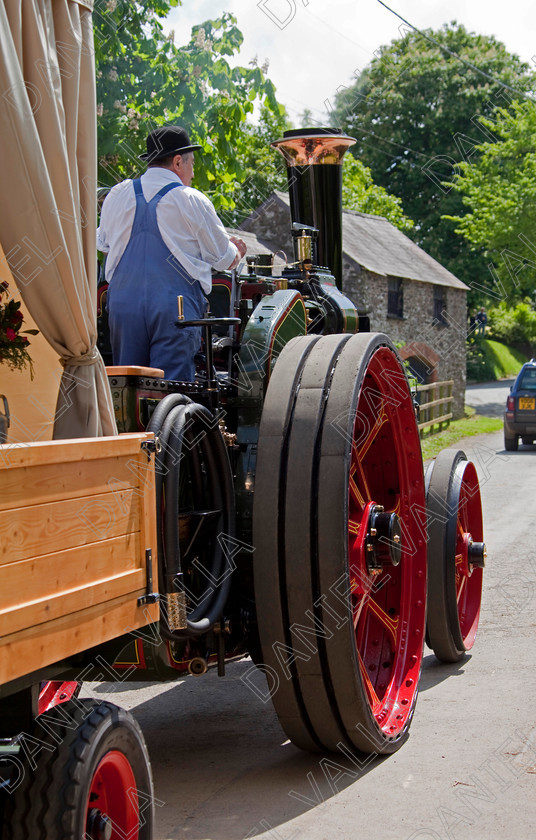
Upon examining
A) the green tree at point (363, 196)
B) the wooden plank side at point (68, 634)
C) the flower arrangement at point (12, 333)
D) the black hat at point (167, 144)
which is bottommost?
the wooden plank side at point (68, 634)

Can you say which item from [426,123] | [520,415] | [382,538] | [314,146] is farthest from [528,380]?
[426,123]

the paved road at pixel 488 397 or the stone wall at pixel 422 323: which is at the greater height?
the stone wall at pixel 422 323

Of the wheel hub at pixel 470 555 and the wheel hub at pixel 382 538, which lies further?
the wheel hub at pixel 470 555

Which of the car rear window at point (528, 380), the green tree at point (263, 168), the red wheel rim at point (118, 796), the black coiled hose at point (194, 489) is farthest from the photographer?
the green tree at point (263, 168)

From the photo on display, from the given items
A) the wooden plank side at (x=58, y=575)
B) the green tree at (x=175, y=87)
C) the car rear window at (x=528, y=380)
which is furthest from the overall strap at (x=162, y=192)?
the car rear window at (x=528, y=380)

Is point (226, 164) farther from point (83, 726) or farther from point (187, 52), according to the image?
point (83, 726)

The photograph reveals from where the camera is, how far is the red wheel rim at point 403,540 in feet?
13.2

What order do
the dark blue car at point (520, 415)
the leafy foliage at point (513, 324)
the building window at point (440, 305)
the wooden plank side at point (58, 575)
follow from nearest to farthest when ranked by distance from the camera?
the wooden plank side at point (58, 575) → the dark blue car at point (520, 415) → the building window at point (440, 305) → the leafy foliage at point (513, 324)

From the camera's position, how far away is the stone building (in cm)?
2334

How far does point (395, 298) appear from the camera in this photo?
25875 mm

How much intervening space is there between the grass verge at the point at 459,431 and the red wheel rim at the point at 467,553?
10.5 m

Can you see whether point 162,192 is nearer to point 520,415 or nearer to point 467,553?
point 467,553

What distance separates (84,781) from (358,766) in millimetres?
1590

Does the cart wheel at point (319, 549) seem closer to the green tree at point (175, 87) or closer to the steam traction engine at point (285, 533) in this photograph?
the steam traction engine at point (285, 533)
